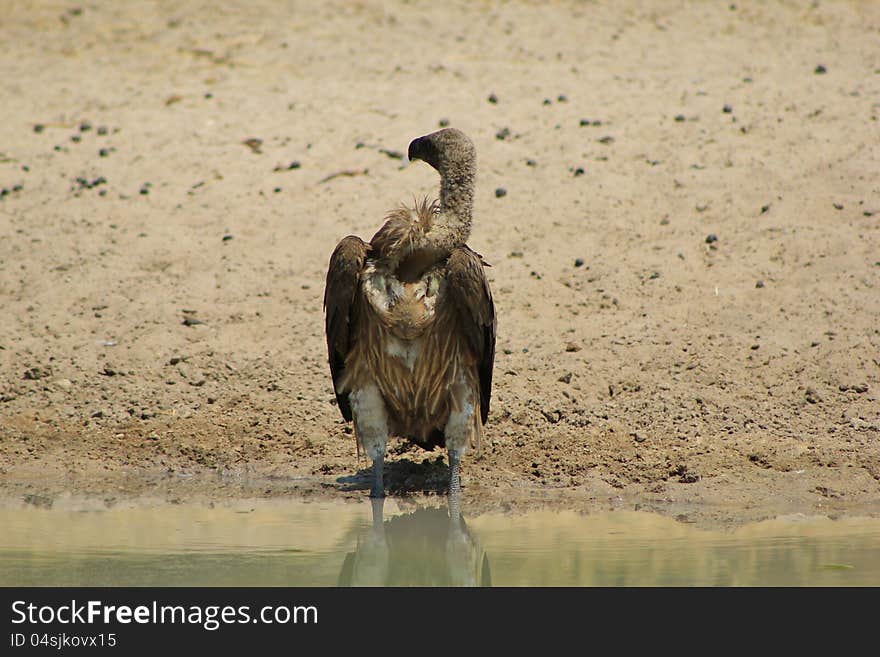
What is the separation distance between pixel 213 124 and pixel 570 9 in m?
4.55

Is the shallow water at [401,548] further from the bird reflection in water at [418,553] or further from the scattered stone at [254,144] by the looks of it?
the scattered stone at [254,144]

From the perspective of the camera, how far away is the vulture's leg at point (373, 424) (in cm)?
723

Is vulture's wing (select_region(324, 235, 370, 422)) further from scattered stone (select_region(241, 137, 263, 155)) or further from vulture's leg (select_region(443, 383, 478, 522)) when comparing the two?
scattered stone (select_region(241, 137, 263, 155))

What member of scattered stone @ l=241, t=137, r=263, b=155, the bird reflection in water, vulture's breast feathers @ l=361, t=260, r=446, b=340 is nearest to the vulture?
vulture's breast feathers @ l=361, t=260, r=446, b=340

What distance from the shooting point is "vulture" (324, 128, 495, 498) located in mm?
6922

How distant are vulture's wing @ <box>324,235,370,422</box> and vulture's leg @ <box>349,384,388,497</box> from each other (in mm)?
295

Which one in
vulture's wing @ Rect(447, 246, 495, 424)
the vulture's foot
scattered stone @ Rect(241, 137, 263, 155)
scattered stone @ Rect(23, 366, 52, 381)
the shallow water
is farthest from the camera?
scattered stone @ Rect(241, 137, 263, 155)

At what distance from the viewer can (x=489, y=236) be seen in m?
10.4

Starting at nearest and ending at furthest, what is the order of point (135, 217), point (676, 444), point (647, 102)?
point (676, 444), point (135, 217), point (647, 102)

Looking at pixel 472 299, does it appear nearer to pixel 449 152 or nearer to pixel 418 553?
pixel 449 152
